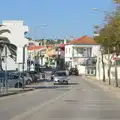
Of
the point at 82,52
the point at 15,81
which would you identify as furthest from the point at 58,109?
the point at 82,52

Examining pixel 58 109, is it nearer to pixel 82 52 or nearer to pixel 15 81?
pixel 15 81

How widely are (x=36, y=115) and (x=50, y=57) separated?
16687 centimetres

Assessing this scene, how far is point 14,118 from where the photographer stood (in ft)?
57.9

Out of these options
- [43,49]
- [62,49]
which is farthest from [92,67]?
[43,49]

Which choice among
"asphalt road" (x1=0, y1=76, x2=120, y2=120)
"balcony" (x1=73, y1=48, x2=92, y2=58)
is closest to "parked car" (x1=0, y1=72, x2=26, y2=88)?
"asphalt road" (x1=0, y1=76, x2=120, y2=120)

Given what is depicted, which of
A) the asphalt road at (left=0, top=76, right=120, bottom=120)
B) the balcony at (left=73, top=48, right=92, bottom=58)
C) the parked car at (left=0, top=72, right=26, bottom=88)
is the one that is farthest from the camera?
the balcony at (left=73, top=48, right=92, bottom=58)

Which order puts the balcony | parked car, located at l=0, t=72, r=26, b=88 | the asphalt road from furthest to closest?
the balcony < parked car, located at l=0, t=72, r=26, b=88 < the asphalt road

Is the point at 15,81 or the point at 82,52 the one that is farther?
the point at 82,52

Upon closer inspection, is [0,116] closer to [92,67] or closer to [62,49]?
[92,67]

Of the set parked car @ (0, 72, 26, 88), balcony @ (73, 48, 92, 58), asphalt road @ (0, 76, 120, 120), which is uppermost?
balcony @ (73, 48, 92, 58)

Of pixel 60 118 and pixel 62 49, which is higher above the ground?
pixel 62 49

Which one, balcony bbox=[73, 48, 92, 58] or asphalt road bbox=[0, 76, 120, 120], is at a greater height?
balcony bbox=[73, 48, 92, 58]

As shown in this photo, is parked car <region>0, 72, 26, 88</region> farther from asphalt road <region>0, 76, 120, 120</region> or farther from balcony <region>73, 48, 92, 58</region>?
balcony <region>73, 48, 92, 58</region>

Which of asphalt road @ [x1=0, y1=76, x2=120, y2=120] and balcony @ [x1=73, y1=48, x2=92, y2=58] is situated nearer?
asphalt road @ [x1=0, y1=76, x2=120, y2=120]
